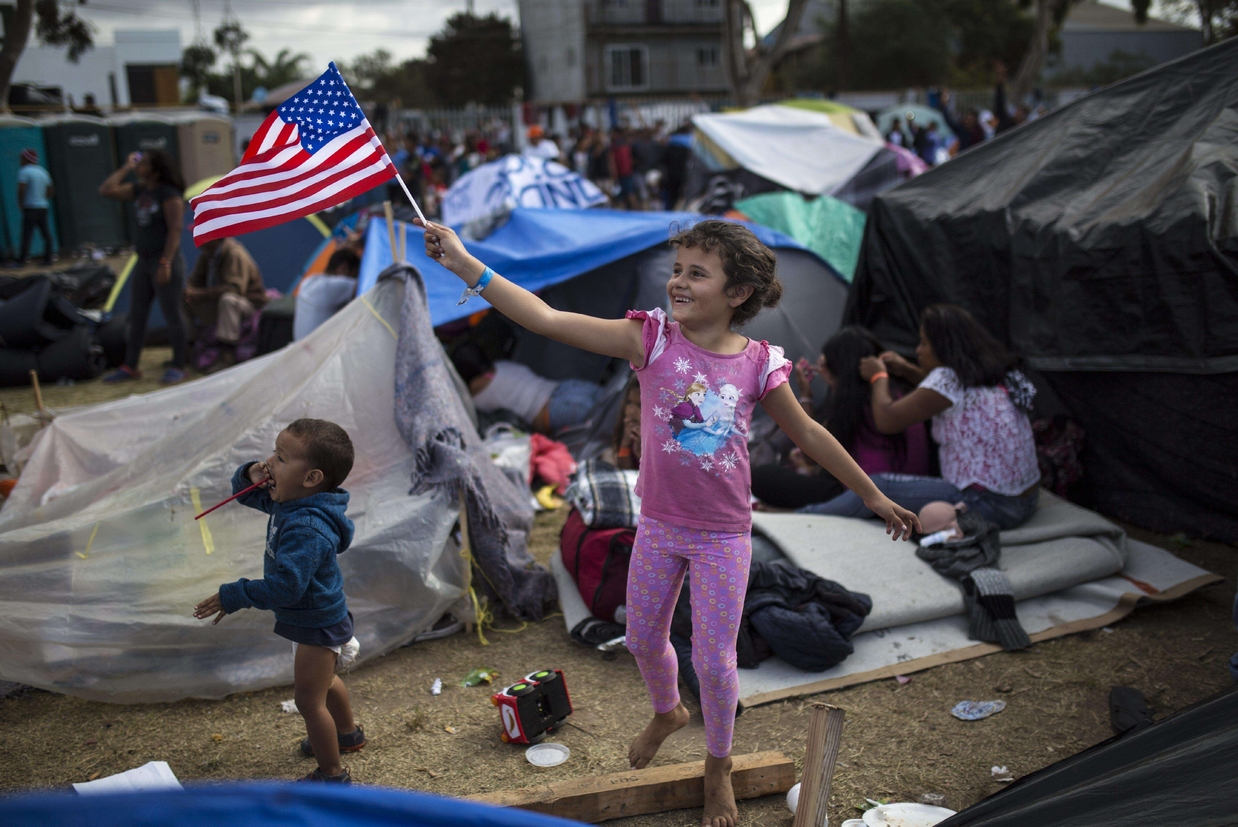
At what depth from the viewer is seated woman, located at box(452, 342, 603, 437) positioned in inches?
230

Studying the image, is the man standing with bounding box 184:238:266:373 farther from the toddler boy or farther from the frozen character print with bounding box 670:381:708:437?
the frozen character print with bounding box 670:381:708:437

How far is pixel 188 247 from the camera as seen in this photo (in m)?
8.41

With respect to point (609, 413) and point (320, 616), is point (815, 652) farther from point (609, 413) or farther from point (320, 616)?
point (609, 413)

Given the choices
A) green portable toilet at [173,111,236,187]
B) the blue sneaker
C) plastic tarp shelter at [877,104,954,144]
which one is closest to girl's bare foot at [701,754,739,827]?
the blue sneaker

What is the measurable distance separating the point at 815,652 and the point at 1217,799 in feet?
5.08

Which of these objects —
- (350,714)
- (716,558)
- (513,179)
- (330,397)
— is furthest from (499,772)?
(513,179)

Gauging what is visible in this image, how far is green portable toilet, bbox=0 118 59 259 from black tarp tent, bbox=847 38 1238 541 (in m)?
13.8

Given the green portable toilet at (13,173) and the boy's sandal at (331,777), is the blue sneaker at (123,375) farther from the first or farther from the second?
the green portable toilet at (13,173)

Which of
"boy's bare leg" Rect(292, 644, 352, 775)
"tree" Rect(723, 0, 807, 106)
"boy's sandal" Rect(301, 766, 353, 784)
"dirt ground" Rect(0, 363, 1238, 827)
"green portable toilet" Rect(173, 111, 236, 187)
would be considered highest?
"tree" Rect(723, 0, 807, 106)

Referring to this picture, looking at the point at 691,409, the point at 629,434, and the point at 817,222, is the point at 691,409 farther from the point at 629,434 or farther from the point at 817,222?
the point at 817,222

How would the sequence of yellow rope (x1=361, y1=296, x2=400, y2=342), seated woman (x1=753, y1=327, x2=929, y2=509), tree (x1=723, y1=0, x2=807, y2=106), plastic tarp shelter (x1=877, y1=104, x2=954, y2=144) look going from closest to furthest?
1. yellow rope (x1=361, y1=296, x2=400, y2=342)
2. seated woman (x1=753, y1=327, x2=929, y2=509)
3. plastic tarp shelter (x1=877, y1=104, x2=954, y2=144)
4. tree (x1=723, y1=0, x2=807, y2=106)

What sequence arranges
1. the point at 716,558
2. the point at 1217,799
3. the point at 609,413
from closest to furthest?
the point at 1217,799 < the point at 716,558 < the point at 609,413

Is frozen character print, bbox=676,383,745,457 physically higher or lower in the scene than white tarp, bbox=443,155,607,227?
lower

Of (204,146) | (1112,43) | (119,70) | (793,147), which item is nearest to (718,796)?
(793,147)
